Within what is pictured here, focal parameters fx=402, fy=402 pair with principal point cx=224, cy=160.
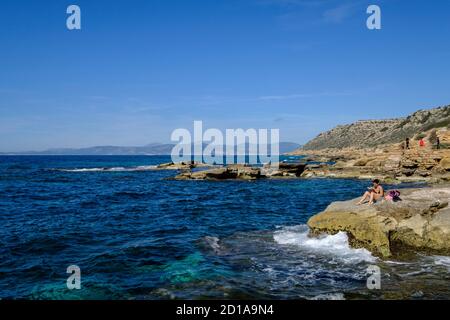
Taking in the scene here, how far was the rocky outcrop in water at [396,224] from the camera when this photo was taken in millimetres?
16703

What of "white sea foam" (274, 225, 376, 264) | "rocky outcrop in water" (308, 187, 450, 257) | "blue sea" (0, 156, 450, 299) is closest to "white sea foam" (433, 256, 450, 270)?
"blue sea" (0, 156, 450, 299)

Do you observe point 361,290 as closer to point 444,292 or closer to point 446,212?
point 444,292

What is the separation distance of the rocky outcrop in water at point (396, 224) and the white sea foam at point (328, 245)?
1.16 feet

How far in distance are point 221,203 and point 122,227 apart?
42.1 ft

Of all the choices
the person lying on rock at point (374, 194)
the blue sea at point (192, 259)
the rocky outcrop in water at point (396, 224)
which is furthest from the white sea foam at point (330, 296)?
the person lying on rock at point (374, 194)

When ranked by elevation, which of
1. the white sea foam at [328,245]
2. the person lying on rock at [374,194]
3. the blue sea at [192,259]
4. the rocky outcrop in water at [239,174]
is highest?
the person lying on rock at [374,194]

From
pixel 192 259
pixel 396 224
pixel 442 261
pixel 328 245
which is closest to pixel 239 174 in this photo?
pixel 328 245

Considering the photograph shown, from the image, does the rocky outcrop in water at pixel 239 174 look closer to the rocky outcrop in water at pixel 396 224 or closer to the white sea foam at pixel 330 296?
the rocky outcrop in water at pixel 396 224

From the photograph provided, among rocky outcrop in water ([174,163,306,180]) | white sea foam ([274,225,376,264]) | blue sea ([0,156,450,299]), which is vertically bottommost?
blue sea ([0,156,450,299])

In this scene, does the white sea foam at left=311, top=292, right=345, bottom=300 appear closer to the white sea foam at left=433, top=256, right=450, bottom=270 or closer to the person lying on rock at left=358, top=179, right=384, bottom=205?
the white sea foam at left=433, top=256, right=450, bottom=270

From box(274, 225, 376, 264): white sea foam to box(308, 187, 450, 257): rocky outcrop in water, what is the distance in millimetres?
355

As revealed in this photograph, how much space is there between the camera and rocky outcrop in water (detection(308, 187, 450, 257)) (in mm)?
16703
